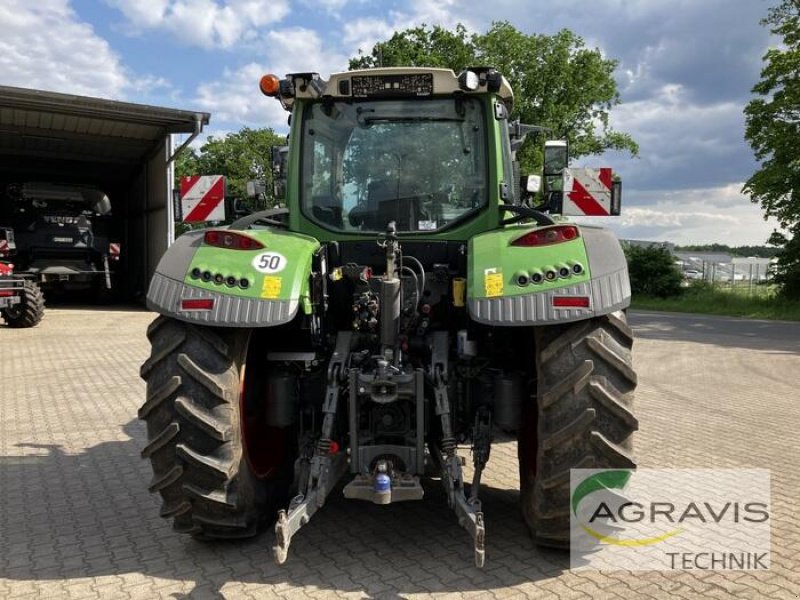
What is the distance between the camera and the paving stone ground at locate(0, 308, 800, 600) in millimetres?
3461

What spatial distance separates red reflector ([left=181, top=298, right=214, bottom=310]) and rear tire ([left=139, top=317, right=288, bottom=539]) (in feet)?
0.42

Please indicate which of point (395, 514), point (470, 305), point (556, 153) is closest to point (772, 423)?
point (556, 153)

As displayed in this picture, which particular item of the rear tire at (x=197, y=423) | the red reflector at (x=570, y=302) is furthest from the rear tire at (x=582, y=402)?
the rear tire at (x=197, y=423)

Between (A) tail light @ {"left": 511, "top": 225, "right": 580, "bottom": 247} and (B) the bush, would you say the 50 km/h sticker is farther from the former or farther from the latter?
(B) the bush

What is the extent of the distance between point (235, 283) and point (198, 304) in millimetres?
202

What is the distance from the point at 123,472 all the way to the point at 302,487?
232 centimetres

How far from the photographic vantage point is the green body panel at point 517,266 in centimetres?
347

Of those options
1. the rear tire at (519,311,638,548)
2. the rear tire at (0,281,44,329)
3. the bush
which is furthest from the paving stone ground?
the bush

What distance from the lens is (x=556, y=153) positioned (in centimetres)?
500

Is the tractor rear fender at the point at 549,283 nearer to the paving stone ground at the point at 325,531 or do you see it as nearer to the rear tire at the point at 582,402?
the rear tire at the point at 582,402

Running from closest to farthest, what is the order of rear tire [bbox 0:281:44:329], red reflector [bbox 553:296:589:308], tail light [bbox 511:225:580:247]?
1. red reflector [bbox 553:296:589:308]
2. tail light [bbox 511:225:580:247]
3. rear tire [bbox 0:281:44:329]

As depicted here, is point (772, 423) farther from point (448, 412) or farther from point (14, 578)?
point (14, 578)

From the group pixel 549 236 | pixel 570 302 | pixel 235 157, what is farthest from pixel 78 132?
pixel 235 157

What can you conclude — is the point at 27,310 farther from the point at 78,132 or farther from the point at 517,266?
the point at 517,266
